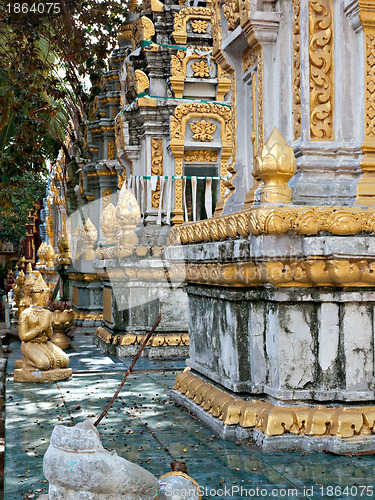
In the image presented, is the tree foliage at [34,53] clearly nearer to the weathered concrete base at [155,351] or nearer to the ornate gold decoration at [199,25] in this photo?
the ornate gold decoration at [199,25]

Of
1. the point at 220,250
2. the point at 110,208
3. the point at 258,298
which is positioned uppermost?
the point at 110,208

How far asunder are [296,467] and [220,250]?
5.92 ft

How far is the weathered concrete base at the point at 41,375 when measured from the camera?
7727 millimetres

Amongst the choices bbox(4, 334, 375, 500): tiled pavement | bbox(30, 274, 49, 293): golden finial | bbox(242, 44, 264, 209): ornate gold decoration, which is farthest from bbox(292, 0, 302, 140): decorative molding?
bbox(30, 274, 49, 293): golden finial

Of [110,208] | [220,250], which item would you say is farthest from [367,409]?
[110,208]

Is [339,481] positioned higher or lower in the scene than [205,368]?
lower

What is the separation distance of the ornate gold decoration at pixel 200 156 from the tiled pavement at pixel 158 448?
16.3 feet

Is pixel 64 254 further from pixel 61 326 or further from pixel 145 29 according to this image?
pixel 145 29

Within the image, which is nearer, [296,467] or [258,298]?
[296,467]

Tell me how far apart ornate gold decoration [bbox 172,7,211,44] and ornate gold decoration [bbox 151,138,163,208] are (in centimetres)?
181

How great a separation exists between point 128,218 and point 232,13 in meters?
4.74

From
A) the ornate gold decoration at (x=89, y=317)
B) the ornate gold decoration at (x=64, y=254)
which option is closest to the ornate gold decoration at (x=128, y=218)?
the ornate gold decoration at (x=89, y=317)

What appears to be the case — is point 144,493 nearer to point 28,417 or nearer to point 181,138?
point 28,417

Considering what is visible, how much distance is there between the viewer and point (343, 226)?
181 inches
